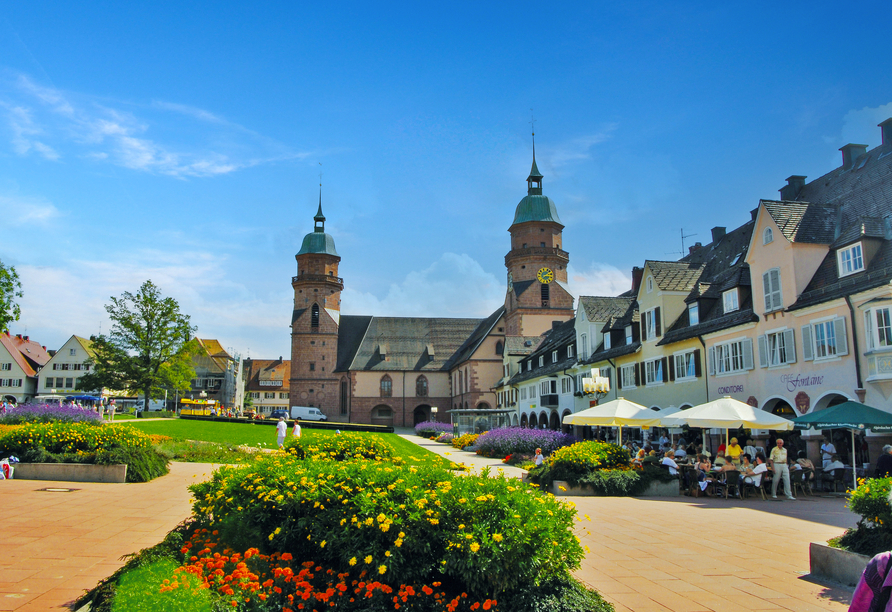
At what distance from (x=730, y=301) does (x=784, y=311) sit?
4.07 meters

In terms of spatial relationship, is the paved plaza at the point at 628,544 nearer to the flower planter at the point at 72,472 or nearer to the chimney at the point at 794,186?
the flower planter at the point at 72,472

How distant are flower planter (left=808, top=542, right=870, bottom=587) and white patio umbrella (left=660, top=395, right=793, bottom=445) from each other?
997cm

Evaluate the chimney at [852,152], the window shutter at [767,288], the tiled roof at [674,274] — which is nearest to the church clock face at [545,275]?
the tiled roof at [674,274]

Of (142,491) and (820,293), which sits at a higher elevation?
(820,293)

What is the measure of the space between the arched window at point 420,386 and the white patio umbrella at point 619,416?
6414cm

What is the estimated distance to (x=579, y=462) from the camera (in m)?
17.2

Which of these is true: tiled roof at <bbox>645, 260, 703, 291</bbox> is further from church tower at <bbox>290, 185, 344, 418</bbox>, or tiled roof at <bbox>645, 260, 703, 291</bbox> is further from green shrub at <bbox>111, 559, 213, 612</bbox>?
church tower at <bbox>290, 185, 344, 418</bbox>

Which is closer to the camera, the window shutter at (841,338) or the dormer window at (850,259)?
the window shutter at (841,338)

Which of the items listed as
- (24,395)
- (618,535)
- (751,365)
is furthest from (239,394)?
(618,535)

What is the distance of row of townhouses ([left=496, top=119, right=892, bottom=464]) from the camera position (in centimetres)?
1947

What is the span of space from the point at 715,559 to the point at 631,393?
26.2m

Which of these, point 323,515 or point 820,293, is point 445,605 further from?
point 820,293

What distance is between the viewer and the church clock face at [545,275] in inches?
2803

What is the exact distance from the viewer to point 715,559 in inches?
356
